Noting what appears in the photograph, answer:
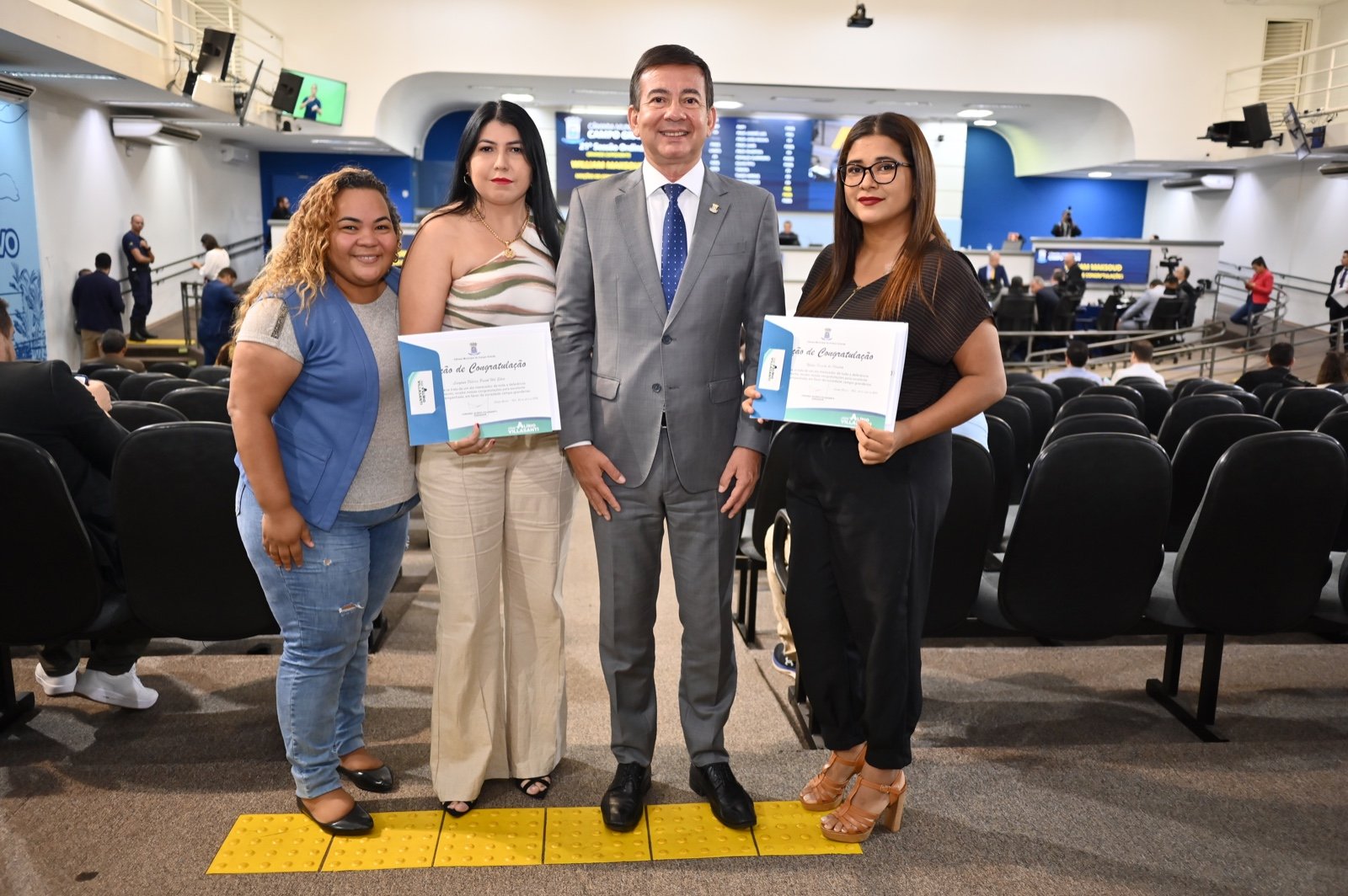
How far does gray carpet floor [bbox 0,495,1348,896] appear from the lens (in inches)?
80.2

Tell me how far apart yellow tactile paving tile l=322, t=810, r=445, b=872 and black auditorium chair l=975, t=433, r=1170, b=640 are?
1.60m

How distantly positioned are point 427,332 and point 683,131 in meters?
0.73

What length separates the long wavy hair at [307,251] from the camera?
204 centimetres

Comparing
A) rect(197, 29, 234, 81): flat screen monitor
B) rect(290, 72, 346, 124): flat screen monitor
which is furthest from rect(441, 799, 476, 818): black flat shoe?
rect(290, 72, 346, 124): flat screen monitor

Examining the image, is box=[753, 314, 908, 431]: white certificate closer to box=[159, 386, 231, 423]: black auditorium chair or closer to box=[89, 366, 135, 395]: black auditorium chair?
box=[159, 386, 231, 423]: black auditorium chair

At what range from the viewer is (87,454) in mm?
2637

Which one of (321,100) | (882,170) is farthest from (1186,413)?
(321,100)

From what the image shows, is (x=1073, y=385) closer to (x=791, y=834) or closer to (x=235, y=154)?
(x=791, y=834)

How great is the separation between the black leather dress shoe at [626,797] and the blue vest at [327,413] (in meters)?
0.93

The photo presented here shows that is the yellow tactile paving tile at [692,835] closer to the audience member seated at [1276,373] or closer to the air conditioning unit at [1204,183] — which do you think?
the audience member seated at [1276,373]

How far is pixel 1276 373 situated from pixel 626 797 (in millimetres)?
6191

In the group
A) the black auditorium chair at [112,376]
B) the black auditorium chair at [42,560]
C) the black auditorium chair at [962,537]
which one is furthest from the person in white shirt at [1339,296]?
the black auditorium chair at [42,560]

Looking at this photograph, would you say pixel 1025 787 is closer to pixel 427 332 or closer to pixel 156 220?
pixel 427 332

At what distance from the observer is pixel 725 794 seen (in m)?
2.27
